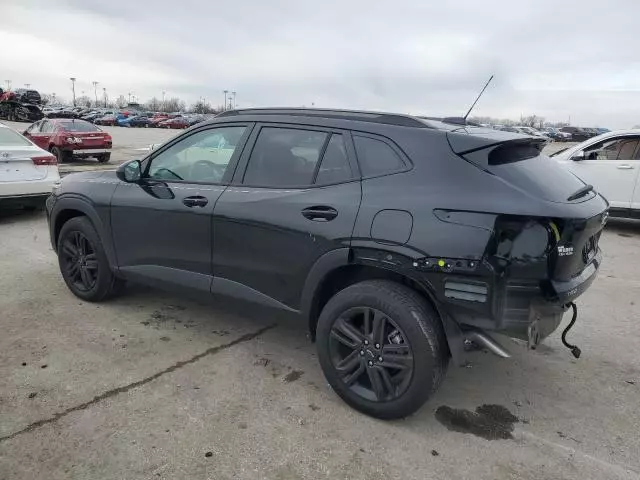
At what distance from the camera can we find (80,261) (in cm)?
465

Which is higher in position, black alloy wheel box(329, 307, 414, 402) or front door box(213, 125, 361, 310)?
front door box(213, 125, 361, 310)

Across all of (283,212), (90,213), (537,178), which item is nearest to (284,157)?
(283,212)

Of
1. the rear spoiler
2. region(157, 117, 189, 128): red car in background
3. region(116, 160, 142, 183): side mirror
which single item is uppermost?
the rear spoiler

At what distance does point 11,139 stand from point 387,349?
26.2 feet

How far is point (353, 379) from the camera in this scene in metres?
3.08

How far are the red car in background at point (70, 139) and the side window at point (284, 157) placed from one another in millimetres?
14242

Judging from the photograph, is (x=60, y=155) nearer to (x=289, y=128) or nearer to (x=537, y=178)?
(x=289, y=128)

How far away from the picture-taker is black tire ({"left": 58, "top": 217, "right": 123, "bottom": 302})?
176 inches

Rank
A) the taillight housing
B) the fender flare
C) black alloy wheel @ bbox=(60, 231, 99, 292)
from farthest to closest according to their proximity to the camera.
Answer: the taillight housing
black alloy wheel @ bbox=(60, 231, 99, 292)
the fender flare

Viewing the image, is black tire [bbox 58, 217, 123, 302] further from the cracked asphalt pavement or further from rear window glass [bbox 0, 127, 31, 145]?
rear window glass [bbox 0, 127, 31, 145]

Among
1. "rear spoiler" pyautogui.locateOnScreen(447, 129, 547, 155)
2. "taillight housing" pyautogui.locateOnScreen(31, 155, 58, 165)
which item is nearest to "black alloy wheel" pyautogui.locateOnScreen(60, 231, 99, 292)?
"rear spoiler" pyautogui.locateOnScreen(447, 129, 547, 155)

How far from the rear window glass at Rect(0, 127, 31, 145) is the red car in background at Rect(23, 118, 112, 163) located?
7.52 meters

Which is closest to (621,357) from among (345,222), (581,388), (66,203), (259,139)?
(581,388)

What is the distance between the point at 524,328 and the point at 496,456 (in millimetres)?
681
